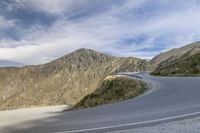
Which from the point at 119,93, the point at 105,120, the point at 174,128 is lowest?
the point at 174,128

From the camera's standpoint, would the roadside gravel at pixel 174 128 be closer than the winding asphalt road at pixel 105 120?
Yes

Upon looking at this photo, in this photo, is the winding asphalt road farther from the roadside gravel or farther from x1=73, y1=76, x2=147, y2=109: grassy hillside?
x1=73, y1=76, x2=147, y2=109: grassy hillside

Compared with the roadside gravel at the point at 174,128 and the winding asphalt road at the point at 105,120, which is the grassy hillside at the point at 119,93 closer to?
the winding asphalt road at the point at 105,120

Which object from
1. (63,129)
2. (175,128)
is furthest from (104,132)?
(175,128)

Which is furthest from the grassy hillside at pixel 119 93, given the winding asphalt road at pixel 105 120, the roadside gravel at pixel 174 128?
the roadside gravel at pixel 174 128

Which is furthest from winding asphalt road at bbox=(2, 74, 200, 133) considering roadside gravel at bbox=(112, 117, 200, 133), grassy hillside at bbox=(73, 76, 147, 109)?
grassy hillside at bbox=(73, 76, 147, 109)

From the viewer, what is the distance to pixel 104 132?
9.06m

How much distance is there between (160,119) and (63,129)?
120 inches

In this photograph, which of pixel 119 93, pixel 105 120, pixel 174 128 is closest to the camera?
pixel 174 128

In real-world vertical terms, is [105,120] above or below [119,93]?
below

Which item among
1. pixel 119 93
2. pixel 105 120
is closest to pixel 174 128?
pixel 105 120

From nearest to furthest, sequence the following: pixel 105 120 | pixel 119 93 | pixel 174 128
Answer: pixel 174 128
pixel 105 120
pixel 119 93

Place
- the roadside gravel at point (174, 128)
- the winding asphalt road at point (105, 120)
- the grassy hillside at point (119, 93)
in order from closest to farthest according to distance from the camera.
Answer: the roadside gravel at point (174, 128) < the winding asphalt road at point (105, 120) < the grassy hillside at point (119, 93)

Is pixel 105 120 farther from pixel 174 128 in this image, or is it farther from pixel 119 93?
pixel 119 93
